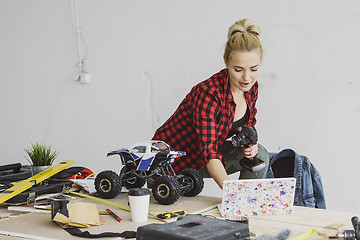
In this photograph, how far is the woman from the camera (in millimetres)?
1876

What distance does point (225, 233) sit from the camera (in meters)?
1.02

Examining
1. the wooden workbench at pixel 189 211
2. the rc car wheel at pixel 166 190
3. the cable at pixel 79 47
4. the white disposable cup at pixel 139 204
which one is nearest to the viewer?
the wooden workbench at pixel 189 211

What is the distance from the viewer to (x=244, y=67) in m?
1.89

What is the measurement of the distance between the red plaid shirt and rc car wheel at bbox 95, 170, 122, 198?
1.24 ft

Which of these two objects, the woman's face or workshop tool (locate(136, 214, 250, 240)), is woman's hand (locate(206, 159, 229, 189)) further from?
workshop tool (locate(136, 214, 250, 240))

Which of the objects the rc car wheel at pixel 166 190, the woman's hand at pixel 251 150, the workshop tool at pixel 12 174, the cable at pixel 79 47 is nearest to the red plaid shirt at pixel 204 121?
the woman's hand at pixel 251 150

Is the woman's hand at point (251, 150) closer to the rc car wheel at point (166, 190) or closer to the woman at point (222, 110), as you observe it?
the woman at point (222, 110)

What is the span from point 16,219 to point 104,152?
192cm

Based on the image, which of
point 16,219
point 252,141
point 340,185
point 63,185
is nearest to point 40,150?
point 63,185

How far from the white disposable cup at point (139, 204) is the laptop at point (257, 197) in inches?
10.4

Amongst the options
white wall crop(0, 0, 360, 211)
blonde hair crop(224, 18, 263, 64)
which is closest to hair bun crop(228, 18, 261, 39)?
blonde hair crop(224, 18, 263, 64)

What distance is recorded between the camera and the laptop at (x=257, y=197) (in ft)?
4.96

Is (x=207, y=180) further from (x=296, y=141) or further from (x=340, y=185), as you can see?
(x=340, y=185)

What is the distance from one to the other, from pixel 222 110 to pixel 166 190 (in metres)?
0.49
